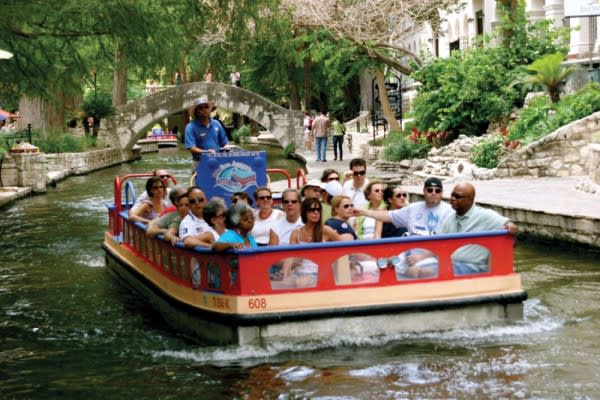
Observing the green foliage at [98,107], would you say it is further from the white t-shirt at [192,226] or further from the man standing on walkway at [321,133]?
the white t-shirt at [192,226]

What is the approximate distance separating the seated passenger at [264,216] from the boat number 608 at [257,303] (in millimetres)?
1135

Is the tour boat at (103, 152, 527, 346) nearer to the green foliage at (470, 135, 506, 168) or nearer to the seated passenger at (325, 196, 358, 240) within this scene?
the seated passenger at (325, 196, 358, 240)

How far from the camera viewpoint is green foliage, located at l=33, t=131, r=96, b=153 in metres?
33.0

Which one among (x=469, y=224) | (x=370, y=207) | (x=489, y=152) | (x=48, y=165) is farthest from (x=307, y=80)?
(x=469, y=224)

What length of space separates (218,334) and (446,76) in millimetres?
17103

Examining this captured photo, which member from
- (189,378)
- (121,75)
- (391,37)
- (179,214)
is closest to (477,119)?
(391,37)

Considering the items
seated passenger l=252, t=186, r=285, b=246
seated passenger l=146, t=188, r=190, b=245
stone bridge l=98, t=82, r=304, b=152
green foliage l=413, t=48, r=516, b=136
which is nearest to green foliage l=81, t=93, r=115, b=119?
stone bridge l=98, t=82, r=304, b=152

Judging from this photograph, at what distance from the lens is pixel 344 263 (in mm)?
9188

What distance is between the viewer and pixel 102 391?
8.66 meters

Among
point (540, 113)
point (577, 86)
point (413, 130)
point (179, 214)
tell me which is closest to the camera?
point (179, 214)

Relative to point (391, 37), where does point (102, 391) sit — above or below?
below

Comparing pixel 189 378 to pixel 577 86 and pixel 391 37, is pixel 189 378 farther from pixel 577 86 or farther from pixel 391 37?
pixel 391 37

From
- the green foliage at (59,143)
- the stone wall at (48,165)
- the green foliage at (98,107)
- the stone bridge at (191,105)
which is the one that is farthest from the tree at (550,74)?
the green foliage at (98,107)

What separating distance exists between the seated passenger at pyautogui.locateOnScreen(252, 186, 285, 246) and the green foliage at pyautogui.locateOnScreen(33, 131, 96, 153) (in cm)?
2345
